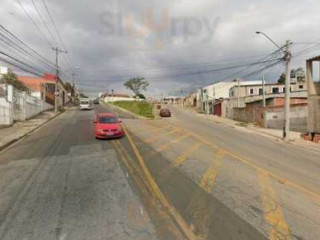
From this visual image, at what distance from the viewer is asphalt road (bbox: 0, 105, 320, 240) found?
657cm

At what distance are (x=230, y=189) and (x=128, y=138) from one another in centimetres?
1299

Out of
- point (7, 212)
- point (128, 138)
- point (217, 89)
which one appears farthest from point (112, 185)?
point (217, 89)

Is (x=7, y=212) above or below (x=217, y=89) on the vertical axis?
below

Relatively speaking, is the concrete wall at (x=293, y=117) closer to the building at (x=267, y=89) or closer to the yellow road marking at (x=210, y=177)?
the building at (x=267, y=89)

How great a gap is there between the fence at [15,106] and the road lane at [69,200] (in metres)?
16.3

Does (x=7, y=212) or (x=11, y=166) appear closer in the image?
(x=7, y=212)

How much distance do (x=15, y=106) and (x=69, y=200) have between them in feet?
94.8

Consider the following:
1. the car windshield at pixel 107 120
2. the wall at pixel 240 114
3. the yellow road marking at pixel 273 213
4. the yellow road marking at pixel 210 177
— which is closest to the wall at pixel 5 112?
the car windshield at pixel 107 120

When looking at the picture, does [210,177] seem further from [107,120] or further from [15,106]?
[15,106]

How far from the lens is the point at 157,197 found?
342 inches

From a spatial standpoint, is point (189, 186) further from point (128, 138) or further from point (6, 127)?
point (6, 127)

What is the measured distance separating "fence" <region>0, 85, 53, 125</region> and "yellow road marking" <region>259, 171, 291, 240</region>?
2691 cm

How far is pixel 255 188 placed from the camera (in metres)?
9.67

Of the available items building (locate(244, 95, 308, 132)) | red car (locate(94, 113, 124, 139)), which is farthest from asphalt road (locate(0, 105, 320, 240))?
building (locate(244, 95, 308, 132))
